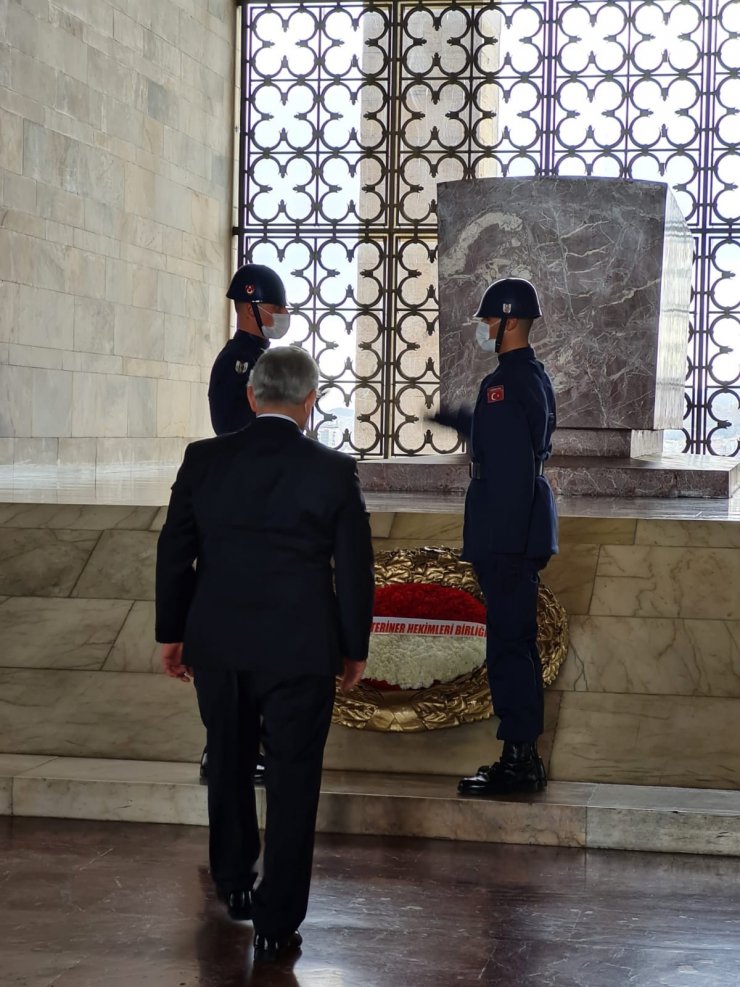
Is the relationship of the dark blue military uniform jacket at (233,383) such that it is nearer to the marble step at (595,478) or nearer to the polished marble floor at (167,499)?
the polished marble floor at (167,499)

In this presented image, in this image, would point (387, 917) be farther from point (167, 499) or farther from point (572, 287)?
point (572, 287)

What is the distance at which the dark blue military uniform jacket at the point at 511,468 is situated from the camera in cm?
486

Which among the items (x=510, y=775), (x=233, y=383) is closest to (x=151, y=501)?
(x=233, y=383)

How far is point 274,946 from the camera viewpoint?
3555 millimetres

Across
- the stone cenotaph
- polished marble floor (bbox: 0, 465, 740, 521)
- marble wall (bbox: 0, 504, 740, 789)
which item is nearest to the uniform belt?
marble wall (bbox: 0, 504, 740, 789)

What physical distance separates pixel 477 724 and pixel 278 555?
2091 mm

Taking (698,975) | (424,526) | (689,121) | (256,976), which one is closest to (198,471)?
(256,976)

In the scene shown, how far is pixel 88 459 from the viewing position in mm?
12156

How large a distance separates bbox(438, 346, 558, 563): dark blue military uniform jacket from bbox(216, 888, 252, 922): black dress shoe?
159cm

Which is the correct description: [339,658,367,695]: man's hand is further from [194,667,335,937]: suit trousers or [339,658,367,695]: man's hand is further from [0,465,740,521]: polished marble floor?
[0,465,740,521]: polished marble floor

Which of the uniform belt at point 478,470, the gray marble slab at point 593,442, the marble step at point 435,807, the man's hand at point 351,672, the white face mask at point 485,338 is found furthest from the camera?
the gray marble slab at point 593,442

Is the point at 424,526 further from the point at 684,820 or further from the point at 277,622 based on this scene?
the point at 277,622

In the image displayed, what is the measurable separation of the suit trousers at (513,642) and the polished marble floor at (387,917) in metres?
0.53

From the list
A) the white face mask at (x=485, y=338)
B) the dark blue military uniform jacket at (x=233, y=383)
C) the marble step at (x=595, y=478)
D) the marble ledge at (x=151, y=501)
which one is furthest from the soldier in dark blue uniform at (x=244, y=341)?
the marble step at (x=595, y=478)
